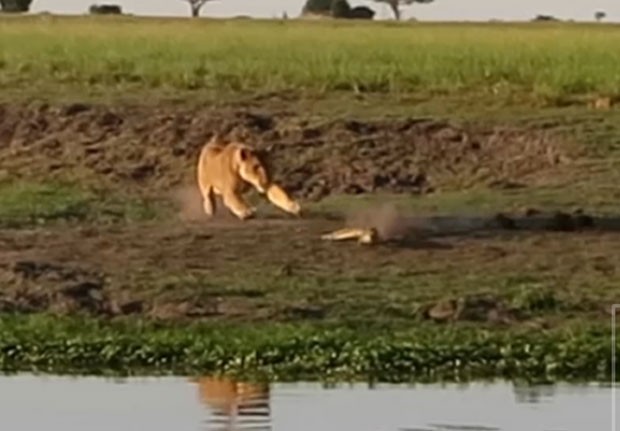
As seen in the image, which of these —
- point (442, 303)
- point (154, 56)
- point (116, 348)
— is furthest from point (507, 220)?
point (154, 56)

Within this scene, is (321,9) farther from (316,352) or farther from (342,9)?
(316,352)

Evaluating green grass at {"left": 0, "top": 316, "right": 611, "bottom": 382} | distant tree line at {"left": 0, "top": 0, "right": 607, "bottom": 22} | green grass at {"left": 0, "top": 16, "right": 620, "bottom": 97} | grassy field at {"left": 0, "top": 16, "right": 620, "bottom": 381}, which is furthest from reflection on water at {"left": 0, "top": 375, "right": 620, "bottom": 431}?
distant tree line at {"left": 0, "top": 0, "right": 607, "bottom": 22}

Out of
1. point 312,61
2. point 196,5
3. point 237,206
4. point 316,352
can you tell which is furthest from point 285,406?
point 196,5

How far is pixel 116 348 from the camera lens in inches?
615

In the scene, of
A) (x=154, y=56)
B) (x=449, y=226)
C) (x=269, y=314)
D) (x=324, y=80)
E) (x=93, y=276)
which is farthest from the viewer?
(x=154, y=56)

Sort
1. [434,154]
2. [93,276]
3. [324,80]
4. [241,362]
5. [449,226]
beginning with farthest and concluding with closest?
[324,80] → [434,154] → [449,226] → [93,276] → [241,362]

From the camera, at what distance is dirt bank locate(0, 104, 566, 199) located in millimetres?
25922

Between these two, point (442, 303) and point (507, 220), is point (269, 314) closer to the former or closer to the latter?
point (442, 303)

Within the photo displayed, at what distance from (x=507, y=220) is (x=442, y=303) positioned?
13.4 ft

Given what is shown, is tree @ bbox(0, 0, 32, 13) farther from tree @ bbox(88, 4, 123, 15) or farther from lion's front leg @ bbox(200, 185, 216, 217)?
lion's front leg @ bbox(200, 185, 216, 217)

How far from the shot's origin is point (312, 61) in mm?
36781

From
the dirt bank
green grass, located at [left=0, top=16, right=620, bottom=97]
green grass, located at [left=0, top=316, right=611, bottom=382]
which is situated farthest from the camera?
green grass, located at [left=0, top=16, right=620, bottom=97]

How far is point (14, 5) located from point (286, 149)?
2238 inches

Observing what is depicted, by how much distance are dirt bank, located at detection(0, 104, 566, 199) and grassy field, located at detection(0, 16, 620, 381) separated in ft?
0.13
